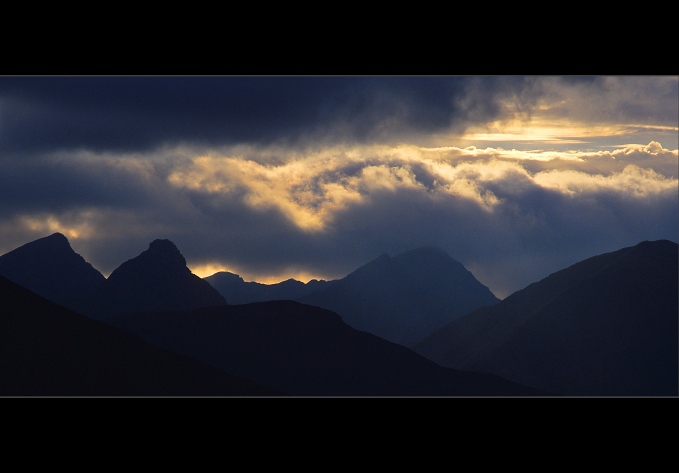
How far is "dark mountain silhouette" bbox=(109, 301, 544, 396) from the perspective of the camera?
1123 inches

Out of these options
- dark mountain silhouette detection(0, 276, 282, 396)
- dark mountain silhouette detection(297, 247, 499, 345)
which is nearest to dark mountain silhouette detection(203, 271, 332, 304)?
dark mountain silhouette detection(297, 247, 499, 345)

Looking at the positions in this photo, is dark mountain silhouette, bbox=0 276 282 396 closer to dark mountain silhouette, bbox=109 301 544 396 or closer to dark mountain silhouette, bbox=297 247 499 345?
dark mountain silhouette, bbox=109 301 544 396

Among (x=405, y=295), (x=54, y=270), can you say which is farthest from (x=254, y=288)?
(x=405, y=295)

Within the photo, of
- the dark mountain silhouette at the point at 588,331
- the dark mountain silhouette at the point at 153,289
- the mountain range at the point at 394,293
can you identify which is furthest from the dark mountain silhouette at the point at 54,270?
the dark mountain silhouette at the point at 588,331

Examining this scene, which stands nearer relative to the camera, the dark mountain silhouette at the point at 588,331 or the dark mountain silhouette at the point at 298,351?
the dark mountain silhouette at the point at 298,351

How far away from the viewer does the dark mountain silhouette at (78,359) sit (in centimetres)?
2317

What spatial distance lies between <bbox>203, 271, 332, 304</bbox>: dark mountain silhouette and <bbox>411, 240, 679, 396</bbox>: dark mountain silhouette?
24.4 ft

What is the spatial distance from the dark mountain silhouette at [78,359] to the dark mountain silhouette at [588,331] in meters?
11.5

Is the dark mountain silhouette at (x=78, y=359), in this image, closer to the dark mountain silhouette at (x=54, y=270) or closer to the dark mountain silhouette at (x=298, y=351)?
the dark mountain silhouette at (x=54, y=270)

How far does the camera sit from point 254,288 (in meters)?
24.7
